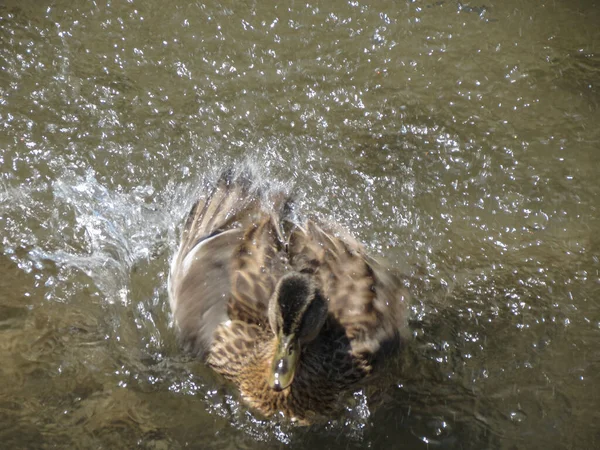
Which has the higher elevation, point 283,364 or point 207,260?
point 207,260

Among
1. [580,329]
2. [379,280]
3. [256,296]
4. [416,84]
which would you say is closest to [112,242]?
[256,296]

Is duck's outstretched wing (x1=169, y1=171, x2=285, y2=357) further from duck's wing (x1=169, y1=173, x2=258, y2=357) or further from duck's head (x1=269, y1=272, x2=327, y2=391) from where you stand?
duck's head (x1=269, y1=272, x2=327, y2=391)

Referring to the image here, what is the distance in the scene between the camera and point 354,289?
3.74 m

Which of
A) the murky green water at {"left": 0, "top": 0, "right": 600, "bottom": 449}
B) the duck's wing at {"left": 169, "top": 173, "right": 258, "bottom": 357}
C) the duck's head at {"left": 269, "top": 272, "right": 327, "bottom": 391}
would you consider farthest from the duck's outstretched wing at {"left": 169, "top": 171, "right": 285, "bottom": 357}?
the duck's head at {"left": 269, "top": 272, "right": 327, "bottom": 391}

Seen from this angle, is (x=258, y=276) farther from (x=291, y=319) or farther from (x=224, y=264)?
(x=291, y=319)

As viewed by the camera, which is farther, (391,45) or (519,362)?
(391,45)

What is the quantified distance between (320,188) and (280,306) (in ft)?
4.53

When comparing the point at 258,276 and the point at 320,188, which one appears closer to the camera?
the point at 258,276

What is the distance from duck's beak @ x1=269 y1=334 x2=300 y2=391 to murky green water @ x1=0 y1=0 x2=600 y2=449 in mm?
396

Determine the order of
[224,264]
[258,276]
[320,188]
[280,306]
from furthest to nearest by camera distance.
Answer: [320,188] → [224,264] → [258,276] → [280,306]

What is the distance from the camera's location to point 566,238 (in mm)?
4371

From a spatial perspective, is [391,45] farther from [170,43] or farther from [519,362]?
[519,362]

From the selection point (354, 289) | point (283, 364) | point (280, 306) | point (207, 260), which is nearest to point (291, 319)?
point (280, 306)

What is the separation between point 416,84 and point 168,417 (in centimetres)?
307
